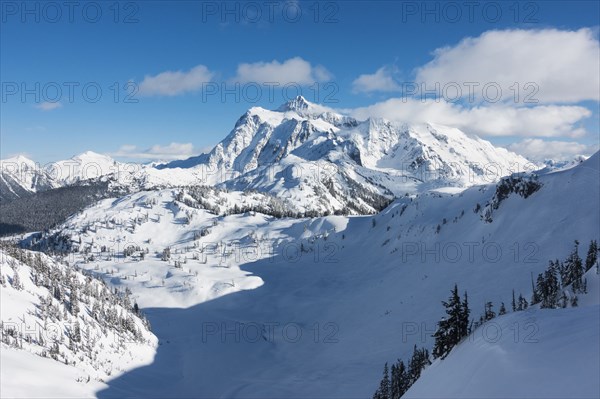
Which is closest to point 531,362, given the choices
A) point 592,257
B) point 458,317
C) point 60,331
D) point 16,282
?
point 458,317

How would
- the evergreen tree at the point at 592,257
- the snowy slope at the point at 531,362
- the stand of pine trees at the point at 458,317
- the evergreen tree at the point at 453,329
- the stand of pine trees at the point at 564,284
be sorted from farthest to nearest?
1. the evergreen tree at the point at 592,257
2. the stand of pine trees at the point at 564,284
3. the stand of pine trees at the point at 458,317
4. the evergreen tree at the point at 453,329
5. the snowy slope at the point at 531,362

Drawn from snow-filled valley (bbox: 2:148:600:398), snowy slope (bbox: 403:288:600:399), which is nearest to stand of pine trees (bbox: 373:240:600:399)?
snow-filled valley (bbox: 2:148:600:398)

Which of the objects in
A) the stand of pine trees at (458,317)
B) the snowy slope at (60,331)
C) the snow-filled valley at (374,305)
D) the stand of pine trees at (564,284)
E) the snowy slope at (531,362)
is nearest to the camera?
the snowy slope at (531,362)

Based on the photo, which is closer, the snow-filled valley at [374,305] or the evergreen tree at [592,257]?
the snow-filled valley at [374,305]

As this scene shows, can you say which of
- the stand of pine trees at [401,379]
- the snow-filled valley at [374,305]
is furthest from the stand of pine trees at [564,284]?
the stand of pine trees at [401,379]

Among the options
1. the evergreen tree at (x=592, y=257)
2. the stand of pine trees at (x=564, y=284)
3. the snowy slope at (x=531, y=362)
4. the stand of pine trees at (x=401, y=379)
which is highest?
the evergreen tree at (x=592, y=257)

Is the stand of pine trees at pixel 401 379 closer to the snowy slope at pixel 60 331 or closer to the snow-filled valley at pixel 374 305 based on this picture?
the snow-filled valley at pixel 374 305

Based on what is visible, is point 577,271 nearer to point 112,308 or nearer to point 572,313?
point 572,313

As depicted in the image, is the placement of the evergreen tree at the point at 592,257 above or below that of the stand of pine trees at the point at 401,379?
above

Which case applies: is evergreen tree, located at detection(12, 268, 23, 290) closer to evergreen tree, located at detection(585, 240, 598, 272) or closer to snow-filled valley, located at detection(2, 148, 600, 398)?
snow-filled valley, located at detection(2, 148, 600, 398)
